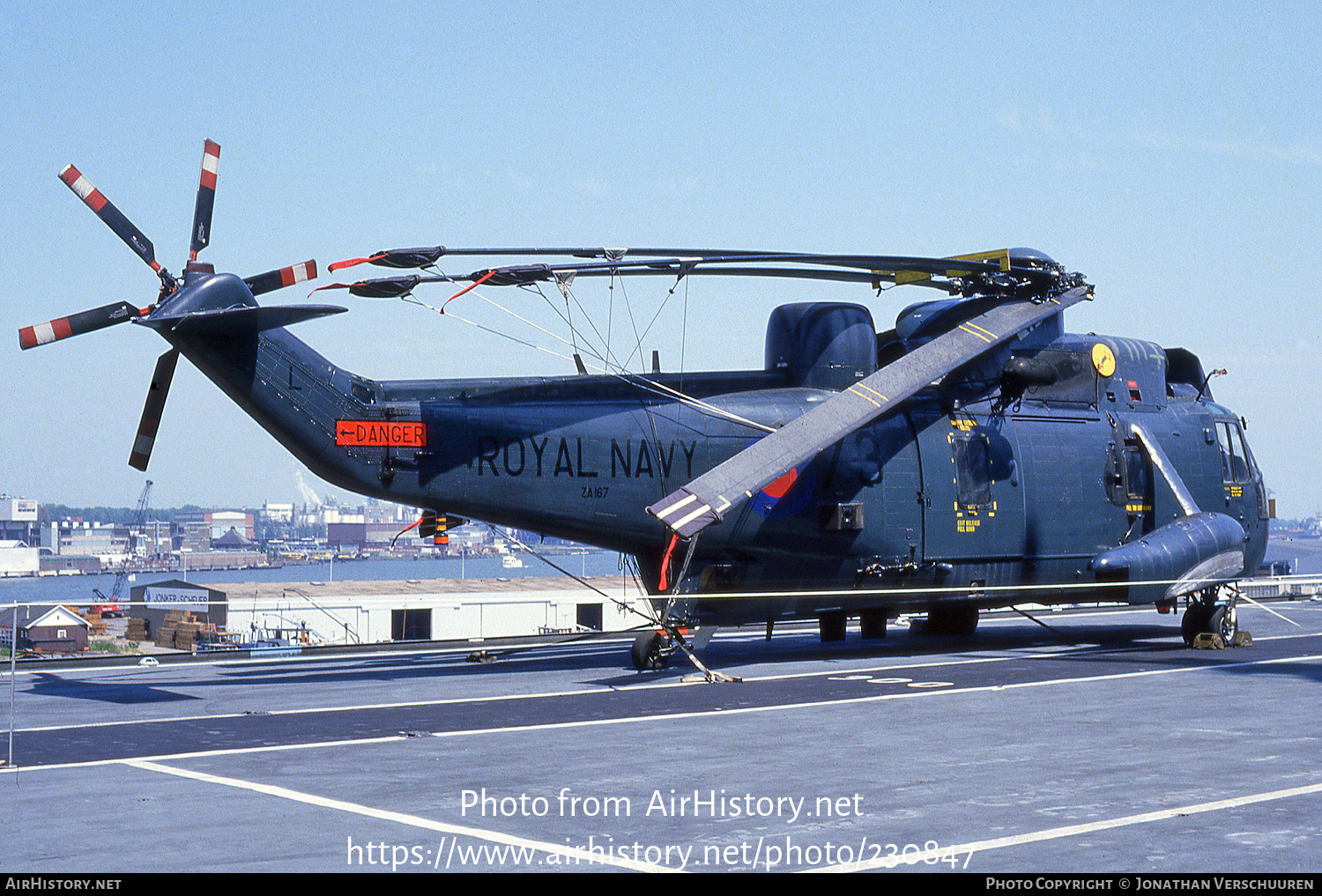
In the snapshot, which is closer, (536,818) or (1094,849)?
(1094,849)

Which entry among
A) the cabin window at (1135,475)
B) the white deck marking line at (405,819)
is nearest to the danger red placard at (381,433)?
the white deck marking line at (405,819)

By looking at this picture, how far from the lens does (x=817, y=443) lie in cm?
2102

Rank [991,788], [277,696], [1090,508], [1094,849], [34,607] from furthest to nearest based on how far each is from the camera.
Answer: [1090,508] → [277,696] → [34,607] → [991,788] → [1094,849]

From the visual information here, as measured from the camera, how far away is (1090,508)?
89.7 ft

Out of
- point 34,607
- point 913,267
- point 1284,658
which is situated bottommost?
point 1284,658

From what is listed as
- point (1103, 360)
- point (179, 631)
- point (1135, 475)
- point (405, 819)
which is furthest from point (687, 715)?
point (179, 631)

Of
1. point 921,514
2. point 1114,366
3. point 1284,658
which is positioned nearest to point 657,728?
point 921,514

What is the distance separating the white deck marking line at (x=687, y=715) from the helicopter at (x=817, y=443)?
289 cm

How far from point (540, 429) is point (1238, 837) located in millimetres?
14308

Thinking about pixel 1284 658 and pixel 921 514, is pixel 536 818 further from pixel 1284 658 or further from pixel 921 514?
pixel 1284 658

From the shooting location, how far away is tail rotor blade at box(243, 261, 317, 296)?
2062cm

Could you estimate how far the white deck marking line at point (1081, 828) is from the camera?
889 centimetres

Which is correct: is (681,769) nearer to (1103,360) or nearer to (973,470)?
(973,470)

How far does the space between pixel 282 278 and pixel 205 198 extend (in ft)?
5.51
